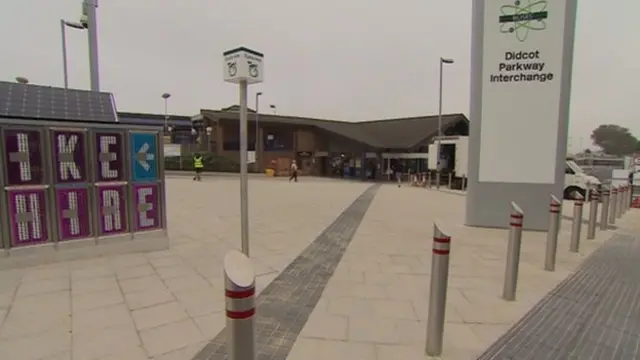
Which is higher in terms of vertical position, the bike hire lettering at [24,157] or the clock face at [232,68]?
the clock face at [232,68]

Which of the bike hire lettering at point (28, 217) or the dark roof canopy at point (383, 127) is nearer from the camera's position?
Result: the bike hire lettering at point (28, 217)

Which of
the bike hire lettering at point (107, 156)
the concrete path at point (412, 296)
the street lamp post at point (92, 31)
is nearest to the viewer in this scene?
the concrete path at point (412, 296)

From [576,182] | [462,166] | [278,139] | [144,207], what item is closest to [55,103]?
[144,207]

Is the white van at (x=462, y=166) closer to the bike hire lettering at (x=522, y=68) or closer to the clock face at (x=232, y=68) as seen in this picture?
the bike hire lettering at (x=522, y=68)

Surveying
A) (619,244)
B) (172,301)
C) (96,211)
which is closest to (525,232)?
(619,244)

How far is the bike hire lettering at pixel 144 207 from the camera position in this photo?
5.70 m

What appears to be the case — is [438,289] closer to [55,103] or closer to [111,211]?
[111,211]

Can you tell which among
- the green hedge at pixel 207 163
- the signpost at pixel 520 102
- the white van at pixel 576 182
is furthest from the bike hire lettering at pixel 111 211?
the green hedge at pixel 207 163

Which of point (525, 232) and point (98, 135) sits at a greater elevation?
point (98, 135)

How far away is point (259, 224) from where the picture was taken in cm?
838

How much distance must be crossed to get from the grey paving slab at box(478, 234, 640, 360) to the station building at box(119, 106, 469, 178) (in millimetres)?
25703

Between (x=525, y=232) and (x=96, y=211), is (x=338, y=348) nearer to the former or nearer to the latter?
(x=96, y=211)

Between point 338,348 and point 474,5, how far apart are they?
801cm

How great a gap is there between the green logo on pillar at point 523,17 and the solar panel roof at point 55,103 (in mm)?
8076
